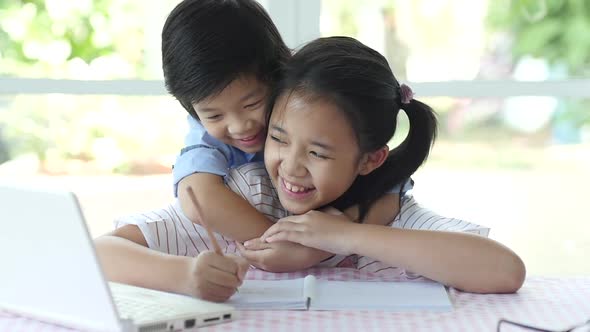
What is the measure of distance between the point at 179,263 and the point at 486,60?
4.81 feet

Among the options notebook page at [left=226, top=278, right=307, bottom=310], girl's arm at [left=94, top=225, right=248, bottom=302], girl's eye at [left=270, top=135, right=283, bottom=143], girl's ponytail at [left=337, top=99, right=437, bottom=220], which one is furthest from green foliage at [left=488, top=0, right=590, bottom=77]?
girl's arm at [left=94, top=225, right=248, bottom=302]

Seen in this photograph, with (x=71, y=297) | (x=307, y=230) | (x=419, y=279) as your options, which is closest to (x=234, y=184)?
(x=307, y=230)

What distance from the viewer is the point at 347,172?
1.52 metres

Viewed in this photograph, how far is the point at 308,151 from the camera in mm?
1474

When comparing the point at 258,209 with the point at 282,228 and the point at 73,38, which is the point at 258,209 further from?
the point at 73,38

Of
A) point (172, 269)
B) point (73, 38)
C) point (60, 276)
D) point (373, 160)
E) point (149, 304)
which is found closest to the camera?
point (60, 276)

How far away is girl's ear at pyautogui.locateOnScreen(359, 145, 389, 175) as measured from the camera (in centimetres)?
156

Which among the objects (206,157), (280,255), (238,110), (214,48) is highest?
(214,48)

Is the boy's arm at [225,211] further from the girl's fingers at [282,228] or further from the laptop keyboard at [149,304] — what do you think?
the laptop keyboard at [149,304]

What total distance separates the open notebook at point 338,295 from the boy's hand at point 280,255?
4 cm

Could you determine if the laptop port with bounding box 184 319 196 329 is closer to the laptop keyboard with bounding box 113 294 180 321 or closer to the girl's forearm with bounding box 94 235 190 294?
the laptop keyboard with bounding box 113 294 180 321

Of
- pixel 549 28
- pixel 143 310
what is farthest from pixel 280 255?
pixel 549 28

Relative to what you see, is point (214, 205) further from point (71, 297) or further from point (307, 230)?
point (71, 297)

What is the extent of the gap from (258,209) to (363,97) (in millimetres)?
302
